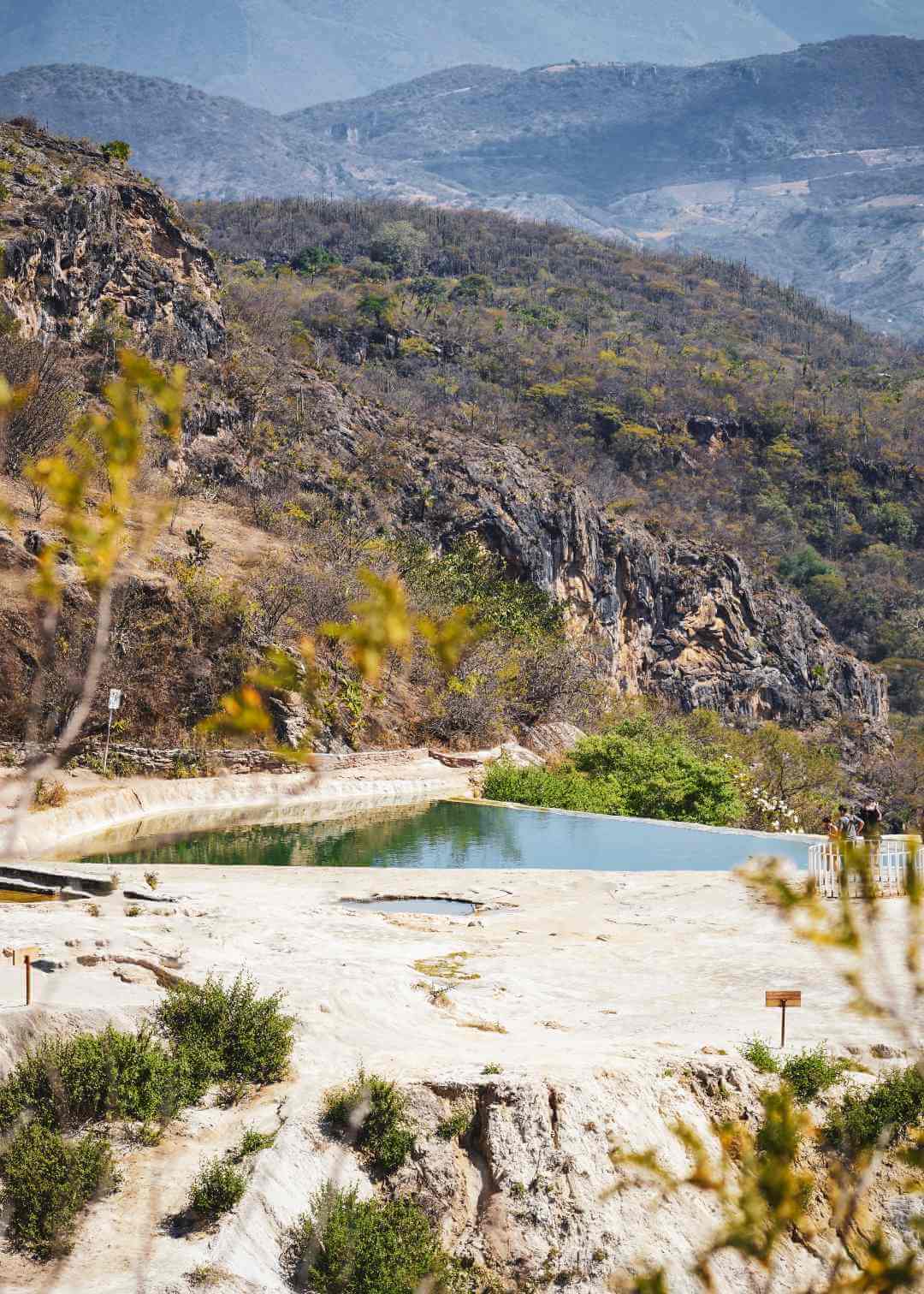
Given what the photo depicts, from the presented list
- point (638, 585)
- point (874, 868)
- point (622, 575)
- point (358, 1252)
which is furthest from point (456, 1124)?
point (638, 585)

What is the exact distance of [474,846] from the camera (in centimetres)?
1648

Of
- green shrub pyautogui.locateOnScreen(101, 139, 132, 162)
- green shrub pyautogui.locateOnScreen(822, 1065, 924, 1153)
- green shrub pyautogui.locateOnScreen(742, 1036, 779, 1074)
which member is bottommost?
green shrub pyautogui.locateOnScreen(822, 1065, 924, 1153)

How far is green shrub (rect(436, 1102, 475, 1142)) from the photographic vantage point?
575 centimetres

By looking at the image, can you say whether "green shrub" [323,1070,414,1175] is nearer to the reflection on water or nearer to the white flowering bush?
the reflection on water

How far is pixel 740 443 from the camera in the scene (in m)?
75.4

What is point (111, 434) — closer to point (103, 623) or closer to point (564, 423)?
point (103, 623)

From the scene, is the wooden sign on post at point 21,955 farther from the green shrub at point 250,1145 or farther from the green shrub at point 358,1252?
the green shrub at point 358,1252

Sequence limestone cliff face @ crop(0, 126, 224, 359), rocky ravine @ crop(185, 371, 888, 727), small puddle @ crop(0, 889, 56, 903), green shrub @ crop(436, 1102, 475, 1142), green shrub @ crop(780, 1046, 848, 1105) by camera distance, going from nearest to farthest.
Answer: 1. green shrub @ crop(436, 1102, 475, 1142)
2. green shrub @ crop(780, 1046, 848, 1105)
3. small puddle @ crop(0, 889, 56, 903)
4. limestone cliff face @ crop(0, 126, 224, 359)
5. rocky ravine @ crop(185, 371, 888, 727)

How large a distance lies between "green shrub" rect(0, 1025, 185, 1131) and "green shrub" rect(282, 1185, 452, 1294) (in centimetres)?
100

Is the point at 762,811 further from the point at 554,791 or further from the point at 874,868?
the point at 874,868

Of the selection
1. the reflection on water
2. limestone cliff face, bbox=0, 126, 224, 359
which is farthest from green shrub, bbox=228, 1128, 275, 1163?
limestone cliff face, bbox=0, 126, 224, 359

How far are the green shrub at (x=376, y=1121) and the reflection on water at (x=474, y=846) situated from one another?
879 centimetres

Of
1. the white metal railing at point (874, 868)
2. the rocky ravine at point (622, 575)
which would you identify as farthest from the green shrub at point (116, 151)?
the white metal railing at point (874, 868)

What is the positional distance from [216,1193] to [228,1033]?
47.5 inches
